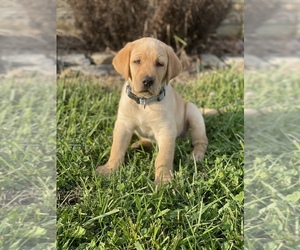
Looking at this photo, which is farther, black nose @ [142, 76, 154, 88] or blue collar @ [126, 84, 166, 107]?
blue collar @ [126, 84, 166, 107]

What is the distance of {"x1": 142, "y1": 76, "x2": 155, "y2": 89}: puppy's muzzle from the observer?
2.75 m

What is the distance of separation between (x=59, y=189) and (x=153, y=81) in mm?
851

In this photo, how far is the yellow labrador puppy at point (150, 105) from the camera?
2.82m

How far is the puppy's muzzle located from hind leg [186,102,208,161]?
702 mm

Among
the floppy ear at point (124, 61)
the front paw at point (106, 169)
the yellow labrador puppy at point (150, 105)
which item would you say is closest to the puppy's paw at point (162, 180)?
the yellow labrador puppy at point (150, 105)

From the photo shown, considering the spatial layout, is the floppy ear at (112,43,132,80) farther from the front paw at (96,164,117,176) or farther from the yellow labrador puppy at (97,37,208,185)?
the front paw at (96,164,117,176)

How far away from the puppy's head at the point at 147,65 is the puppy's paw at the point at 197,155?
56cm

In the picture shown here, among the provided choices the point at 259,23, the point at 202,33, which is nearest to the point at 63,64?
the point at 202,33

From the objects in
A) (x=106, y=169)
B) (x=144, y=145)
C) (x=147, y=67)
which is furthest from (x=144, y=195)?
(x=144, y=145)

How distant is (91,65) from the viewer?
5730 millimetres

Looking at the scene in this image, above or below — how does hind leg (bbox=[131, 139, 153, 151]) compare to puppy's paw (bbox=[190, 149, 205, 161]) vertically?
below

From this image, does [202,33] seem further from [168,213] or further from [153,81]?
[168,213]

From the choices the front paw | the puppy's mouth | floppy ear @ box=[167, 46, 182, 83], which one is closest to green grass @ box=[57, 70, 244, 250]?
the front paw

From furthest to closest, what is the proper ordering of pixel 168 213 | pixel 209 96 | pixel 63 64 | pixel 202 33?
pixel 202 33
pixel 63 64
pixel 209 96
pixel 168 213
